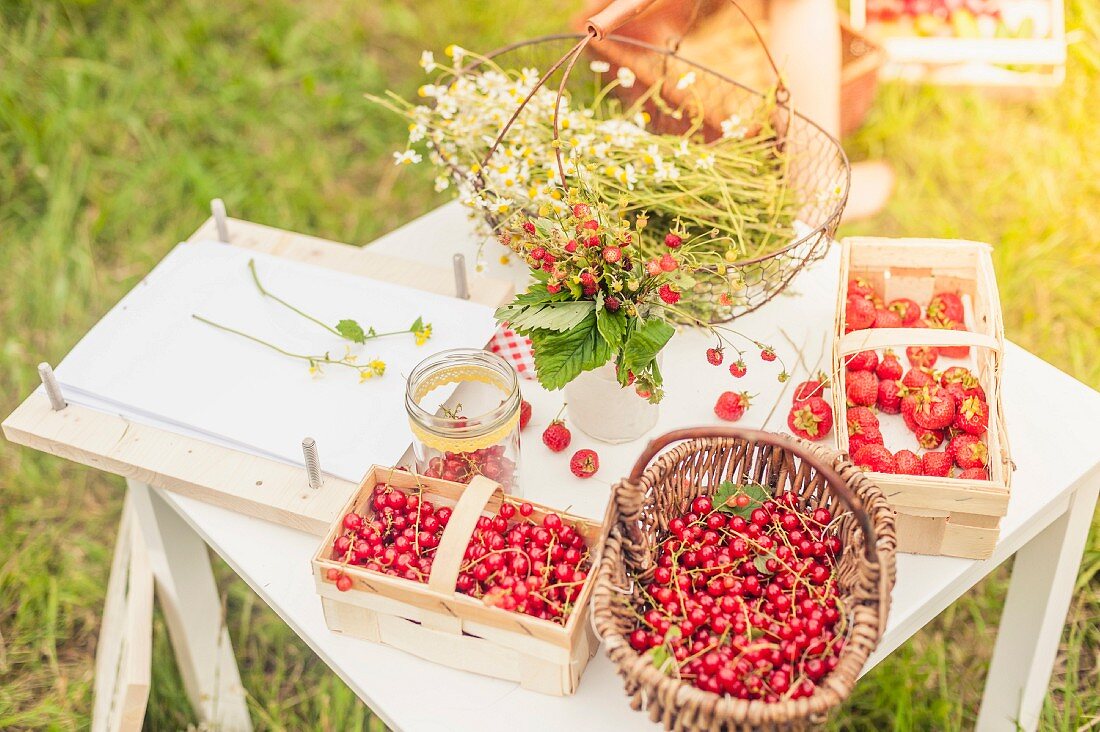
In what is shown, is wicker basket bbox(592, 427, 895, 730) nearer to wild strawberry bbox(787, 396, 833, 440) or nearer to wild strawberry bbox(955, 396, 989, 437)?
wild strawberry bbox(787, 396, 833, 440)

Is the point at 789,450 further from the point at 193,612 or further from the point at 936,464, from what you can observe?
the point at 193,612

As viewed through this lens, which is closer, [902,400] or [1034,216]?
[902,400]

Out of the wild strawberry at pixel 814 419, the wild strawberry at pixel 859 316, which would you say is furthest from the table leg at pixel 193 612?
the wild strawberry at pixel 859 316

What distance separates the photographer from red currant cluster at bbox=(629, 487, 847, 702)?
Answer: 3.33 feet

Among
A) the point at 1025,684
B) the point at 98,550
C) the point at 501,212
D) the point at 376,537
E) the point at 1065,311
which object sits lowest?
the point at 1025,684

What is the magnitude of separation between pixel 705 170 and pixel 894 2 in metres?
1.80

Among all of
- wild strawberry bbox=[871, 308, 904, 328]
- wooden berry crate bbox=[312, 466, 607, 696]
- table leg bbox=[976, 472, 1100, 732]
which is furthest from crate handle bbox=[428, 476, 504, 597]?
table leg bbox=[976, 472, 1100, 732]

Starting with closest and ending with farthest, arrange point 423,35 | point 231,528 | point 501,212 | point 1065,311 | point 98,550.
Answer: point 231,528 < point 501,212 < point 98,550 < point 1065,311 < point 423,35

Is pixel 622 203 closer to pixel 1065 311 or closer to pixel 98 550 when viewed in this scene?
pixel 98 550

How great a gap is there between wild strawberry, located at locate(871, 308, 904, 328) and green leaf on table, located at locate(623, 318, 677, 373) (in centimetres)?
44

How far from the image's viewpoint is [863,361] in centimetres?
141

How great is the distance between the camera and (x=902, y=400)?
1.40 meters

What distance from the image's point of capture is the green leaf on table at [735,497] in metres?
1.18

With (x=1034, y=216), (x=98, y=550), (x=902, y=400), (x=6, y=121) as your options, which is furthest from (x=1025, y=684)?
(x=6, y=121)
